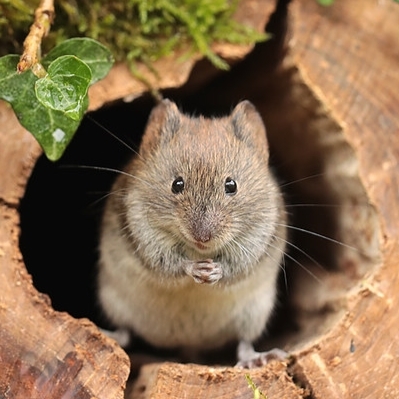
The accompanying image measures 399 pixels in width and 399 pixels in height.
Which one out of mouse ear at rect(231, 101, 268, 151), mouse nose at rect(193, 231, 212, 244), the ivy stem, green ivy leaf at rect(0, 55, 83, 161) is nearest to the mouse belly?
mouse nose at rect(193, 231, 212, 244)

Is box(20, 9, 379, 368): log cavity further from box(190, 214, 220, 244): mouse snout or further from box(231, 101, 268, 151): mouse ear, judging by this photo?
box(190, 214, 220, 244): mouse snout

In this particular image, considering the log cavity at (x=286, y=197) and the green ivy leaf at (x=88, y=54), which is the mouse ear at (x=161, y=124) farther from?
the green ivy leaf at (x=88, y=54)

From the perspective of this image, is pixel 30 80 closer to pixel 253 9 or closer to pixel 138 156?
pixel 138 156

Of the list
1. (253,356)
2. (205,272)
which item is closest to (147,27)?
(205,272)

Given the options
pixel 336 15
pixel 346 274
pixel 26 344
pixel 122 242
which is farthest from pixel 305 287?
pixel 26 344

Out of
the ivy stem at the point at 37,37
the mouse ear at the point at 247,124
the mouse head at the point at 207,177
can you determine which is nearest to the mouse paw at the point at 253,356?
the mouse head at the point at 207,177
